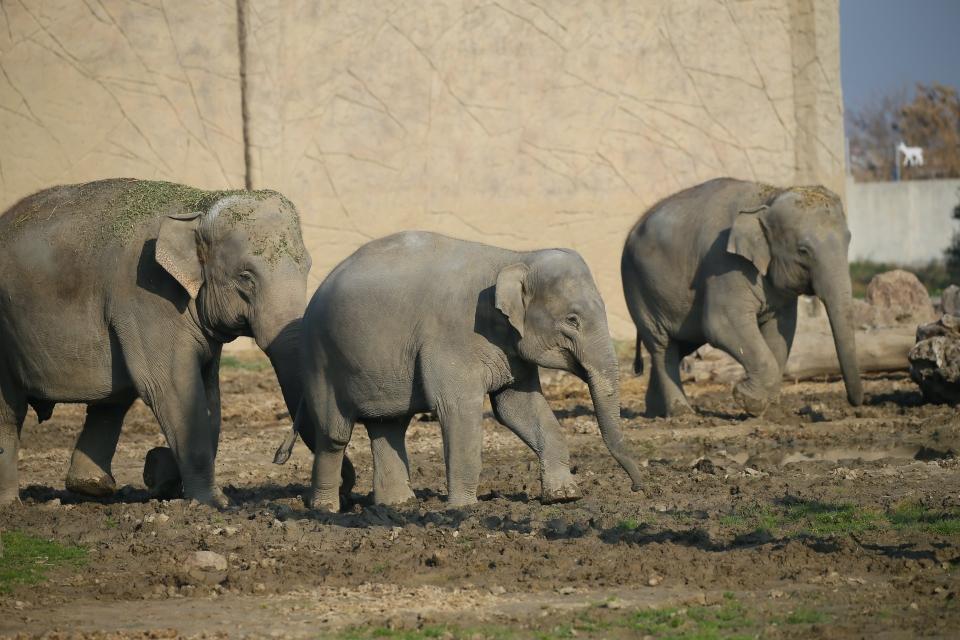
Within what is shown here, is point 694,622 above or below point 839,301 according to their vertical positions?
below

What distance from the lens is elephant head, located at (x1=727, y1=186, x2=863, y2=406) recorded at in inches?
480

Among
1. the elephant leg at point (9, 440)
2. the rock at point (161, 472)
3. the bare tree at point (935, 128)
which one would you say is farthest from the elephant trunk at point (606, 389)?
the bare tree at point (935, 128)

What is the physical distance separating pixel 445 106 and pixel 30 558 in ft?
40.8

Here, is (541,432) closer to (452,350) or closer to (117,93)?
(452,350)

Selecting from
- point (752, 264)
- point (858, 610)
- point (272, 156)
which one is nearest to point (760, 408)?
point (752, 264)

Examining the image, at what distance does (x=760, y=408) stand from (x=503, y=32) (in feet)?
28.1

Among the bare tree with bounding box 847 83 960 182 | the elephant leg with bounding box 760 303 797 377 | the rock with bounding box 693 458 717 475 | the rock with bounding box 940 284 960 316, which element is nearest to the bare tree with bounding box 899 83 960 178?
the bare tree with bounding box 847 83 960 182

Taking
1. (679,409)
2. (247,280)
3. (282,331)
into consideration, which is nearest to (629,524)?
(282,331)

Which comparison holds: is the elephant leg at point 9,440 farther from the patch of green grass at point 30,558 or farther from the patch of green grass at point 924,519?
the patch of green grass at point 924,519

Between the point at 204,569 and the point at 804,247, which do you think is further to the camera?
the point at 804,247

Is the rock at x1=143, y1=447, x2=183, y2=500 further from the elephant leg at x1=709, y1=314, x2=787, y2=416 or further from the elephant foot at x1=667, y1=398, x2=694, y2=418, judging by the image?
the elephant foot at x1=667, y1=398, x2=694, y2=418

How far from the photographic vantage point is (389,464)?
8586 mm

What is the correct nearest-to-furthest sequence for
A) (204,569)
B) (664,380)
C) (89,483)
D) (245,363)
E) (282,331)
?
1. (204,569)
2. (282,331)
3. (89,483)
4. (664,380)
5. (245,363)

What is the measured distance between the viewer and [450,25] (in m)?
19.0
